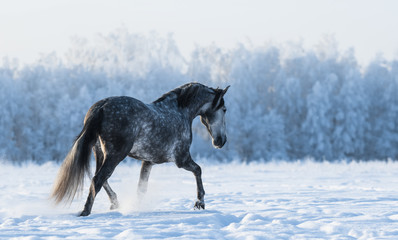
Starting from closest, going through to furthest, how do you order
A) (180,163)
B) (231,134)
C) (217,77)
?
(180,163), (231,134), (217,77)

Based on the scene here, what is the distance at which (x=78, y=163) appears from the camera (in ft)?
20.1

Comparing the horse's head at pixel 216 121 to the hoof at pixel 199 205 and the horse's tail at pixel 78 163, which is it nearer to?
the hoof at pixel 199 205

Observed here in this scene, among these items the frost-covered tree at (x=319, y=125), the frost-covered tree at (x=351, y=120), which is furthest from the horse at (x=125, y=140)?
the frost-covered tree at (x=351, y=120)

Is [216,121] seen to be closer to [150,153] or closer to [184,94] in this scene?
[184,94]

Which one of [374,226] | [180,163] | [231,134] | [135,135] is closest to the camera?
[374,226]

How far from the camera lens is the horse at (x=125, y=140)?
6105mm

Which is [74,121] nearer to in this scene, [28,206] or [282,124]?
[282,124]

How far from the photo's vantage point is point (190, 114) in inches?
297

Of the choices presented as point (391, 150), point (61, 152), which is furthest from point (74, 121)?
point (391, 150)

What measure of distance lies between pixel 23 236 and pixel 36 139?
121ft

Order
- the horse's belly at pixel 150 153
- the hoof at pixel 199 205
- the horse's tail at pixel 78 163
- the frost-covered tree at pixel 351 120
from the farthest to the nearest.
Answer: the frost-covered tree at pixel 351 120
the hoof at pixel 199 205
the horse's belly at pixel 150 153
the horse's tail at pixel 78 163

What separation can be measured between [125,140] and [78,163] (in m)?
0.65

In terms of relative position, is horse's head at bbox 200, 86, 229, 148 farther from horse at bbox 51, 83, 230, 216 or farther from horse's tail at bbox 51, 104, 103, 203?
horse's tail at bbox 51, 104, 103, 203

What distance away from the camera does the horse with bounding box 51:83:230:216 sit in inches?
240
